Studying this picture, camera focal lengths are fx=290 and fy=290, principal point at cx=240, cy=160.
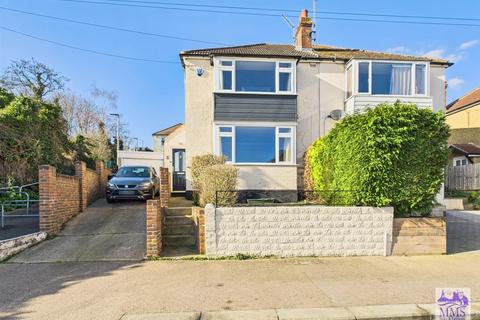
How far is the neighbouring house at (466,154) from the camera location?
59.1 feet

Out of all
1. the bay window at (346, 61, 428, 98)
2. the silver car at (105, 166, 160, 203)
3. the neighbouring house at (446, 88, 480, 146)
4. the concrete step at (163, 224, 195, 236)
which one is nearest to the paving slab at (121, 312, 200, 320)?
the concrete step at (163, 224, 195, 236)

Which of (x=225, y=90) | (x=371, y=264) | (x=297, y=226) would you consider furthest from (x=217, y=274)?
(x=225, y=90)

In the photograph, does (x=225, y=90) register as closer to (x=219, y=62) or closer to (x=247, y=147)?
(x=219, y=62)

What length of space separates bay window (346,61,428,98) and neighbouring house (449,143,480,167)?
7.96 metres

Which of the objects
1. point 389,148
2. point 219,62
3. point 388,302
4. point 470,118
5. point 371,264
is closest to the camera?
point 388,302

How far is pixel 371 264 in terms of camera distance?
6.11 metres

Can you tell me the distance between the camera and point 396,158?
260 inches

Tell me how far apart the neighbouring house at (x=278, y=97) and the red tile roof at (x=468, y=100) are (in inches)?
492

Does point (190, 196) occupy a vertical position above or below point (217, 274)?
above

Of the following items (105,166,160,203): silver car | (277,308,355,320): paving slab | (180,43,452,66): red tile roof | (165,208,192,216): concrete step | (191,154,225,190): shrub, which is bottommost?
(277,308,355,320): paving slab

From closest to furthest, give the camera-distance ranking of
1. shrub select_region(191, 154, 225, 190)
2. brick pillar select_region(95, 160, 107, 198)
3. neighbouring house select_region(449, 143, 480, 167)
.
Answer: shrub select_region(191, 154, 225, 190) < brick pillar select_region(95, 160, 107, 198) < neighbouring house select_region(449, 143, 480, 167)

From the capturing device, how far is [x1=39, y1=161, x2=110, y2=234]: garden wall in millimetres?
7418

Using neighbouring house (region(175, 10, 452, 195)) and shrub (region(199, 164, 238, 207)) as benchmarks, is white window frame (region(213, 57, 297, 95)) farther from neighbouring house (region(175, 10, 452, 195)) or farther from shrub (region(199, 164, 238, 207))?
shrub (region(199, 164, 238, 207))

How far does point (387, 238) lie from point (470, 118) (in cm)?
2178
